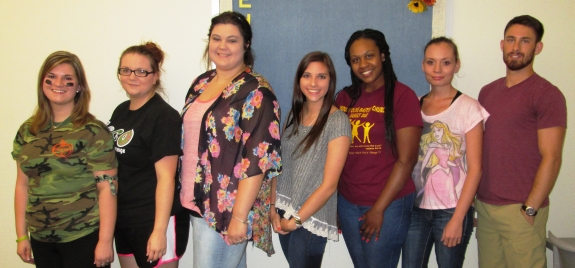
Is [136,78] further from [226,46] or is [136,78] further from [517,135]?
[517,135]

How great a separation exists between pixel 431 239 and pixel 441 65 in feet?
2.79

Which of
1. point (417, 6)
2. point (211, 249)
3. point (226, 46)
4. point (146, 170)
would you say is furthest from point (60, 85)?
point (417, 6)

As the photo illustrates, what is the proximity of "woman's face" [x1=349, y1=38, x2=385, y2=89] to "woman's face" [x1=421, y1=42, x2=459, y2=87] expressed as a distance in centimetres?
28

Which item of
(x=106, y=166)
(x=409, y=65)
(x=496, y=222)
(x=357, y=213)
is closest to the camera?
(x=106, y=166)

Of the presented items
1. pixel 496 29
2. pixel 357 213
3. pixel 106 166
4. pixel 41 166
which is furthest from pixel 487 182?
pixel 41 166

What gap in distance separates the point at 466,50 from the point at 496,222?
1097 millimetres

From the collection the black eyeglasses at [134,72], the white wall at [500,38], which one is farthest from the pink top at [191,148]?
the white wall at [500,38]

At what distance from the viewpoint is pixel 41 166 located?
1.55 meters

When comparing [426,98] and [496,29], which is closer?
[426,98]

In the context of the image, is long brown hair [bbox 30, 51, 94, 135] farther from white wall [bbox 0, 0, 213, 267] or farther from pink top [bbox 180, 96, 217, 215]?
white wall [bbox 0, 0, 213, 267]

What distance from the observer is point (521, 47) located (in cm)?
178

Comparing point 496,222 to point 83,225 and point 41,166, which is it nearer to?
point 83,225

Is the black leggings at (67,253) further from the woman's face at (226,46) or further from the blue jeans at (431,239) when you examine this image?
the blue jeans at (431,239)

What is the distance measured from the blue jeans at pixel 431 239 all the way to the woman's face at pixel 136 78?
139 cm
